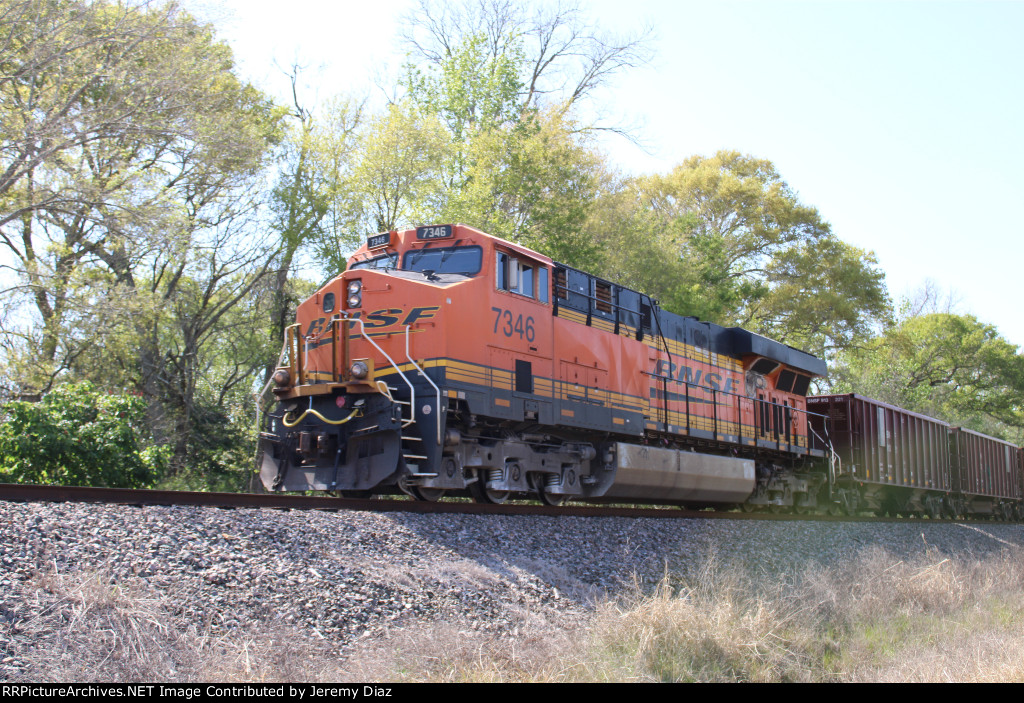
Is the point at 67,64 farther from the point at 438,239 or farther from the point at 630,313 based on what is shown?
the point at 630,313

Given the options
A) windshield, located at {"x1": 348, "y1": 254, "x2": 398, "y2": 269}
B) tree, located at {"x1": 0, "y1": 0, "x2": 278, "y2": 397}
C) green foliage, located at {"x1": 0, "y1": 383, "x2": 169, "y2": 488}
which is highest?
tree, located at {"x1": 0, "y1": 0, "x2": 278, "y2": 397}

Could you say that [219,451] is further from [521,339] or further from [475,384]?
[475,384]

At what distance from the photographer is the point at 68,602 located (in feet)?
15.0

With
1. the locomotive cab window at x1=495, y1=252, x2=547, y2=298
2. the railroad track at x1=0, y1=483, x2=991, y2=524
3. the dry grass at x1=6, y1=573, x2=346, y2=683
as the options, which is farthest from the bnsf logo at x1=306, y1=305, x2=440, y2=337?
the dry grass at x1=6, y1=573, x2=346, y2=683

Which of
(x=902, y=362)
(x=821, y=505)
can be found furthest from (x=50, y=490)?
(x=902, y=362)

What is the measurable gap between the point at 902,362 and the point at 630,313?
32282 mm

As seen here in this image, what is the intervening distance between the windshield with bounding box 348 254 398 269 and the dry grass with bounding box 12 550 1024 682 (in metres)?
5.16

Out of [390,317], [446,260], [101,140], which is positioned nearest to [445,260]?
[446,260]

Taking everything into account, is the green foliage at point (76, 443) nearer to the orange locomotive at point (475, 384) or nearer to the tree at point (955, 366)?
the orange locomotive at point (475, 384)

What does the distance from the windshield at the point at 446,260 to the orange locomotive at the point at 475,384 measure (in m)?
0.02

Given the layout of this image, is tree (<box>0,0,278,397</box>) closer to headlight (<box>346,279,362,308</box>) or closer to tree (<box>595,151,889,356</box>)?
headlight (<box>346,279,362,308</box>)

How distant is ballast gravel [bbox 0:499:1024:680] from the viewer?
4.97m

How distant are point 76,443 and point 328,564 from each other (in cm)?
837

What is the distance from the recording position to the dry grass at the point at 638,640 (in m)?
4.41
